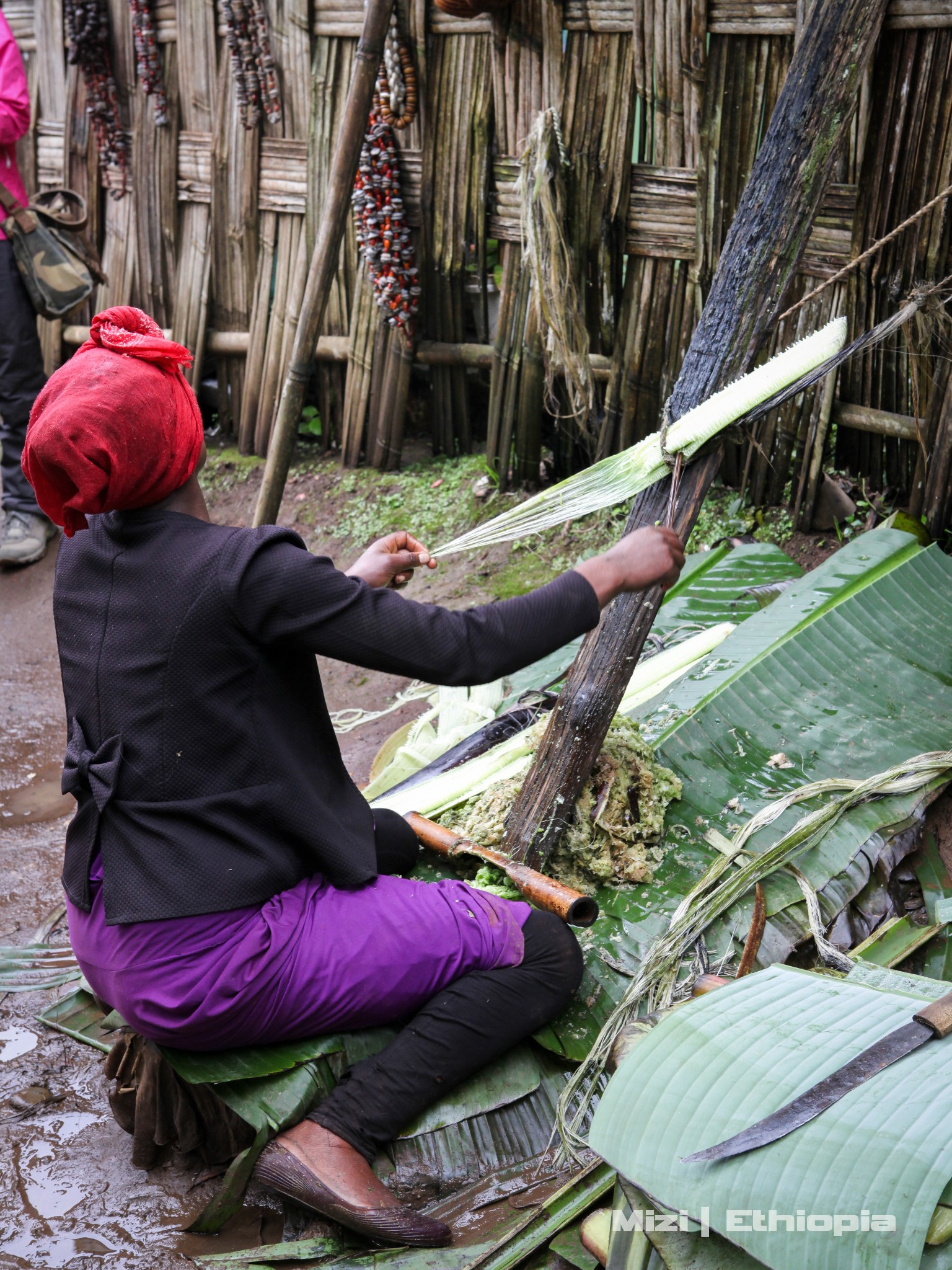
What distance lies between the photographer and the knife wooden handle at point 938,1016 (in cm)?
153

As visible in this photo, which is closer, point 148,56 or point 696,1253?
point 696,1253

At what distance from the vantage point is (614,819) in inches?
104

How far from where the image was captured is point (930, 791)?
2822 millimetres

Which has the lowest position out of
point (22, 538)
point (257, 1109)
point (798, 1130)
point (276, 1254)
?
point (22, 538)

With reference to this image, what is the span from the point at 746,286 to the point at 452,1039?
1681 mm

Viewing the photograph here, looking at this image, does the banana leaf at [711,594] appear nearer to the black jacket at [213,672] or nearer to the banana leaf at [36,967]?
the banana leaf at [36,967]

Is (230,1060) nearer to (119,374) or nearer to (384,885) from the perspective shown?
(384,885)

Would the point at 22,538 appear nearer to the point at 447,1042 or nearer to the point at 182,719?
the point at 182,719

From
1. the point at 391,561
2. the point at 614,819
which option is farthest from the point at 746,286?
the point at 614,819

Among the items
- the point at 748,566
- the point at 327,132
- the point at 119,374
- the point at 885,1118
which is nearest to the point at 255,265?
the point at 327,132

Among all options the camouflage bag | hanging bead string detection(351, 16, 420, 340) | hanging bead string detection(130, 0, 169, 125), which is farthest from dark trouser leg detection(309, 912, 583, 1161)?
hanging bead string detection(130, 0, 169, 125)

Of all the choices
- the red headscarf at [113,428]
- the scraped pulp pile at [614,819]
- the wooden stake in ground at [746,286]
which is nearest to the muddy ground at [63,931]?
the scraped pulp pile at [614,819]

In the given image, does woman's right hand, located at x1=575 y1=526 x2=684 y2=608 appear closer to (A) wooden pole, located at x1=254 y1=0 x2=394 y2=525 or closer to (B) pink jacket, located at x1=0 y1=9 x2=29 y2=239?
(A) wooden pole, located at x1=254 y1=0 x2=394 y2=525

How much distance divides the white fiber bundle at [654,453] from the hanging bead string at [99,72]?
17.1 ft
